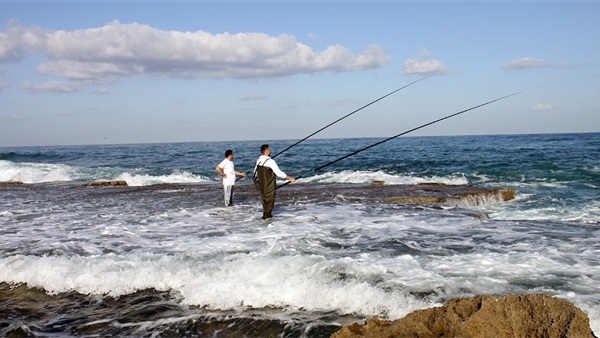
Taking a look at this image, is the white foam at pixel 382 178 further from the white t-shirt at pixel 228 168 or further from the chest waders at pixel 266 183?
the chest waders at pixel 266 183

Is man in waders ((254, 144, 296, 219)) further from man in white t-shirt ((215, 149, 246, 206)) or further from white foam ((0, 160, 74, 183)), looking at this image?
white foam ((0, 160, 74, 183))

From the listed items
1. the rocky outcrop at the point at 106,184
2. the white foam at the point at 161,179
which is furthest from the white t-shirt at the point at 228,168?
the white foam at the point at 161,179

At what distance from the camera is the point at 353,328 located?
349 cm

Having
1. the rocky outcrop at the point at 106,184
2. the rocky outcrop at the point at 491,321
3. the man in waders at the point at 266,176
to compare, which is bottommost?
the rocky outcrop at the point at 106,184

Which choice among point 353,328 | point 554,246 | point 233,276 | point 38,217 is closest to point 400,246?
point 554,246

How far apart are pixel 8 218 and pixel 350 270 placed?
889 cm

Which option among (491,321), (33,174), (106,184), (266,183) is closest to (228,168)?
(266,183)

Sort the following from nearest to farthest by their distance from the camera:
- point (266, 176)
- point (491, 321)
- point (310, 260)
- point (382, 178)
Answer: point (491, 321) < point (310, 260) < point (266, 176) < point (382, 178)

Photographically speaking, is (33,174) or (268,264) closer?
(268,264)

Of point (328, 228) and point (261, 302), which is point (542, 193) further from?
point (261, 302)

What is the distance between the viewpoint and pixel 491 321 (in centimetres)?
324

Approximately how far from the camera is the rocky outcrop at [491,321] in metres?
3.15

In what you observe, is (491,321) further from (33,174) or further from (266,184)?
(33,174)

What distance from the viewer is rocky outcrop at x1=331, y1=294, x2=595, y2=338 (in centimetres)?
315
